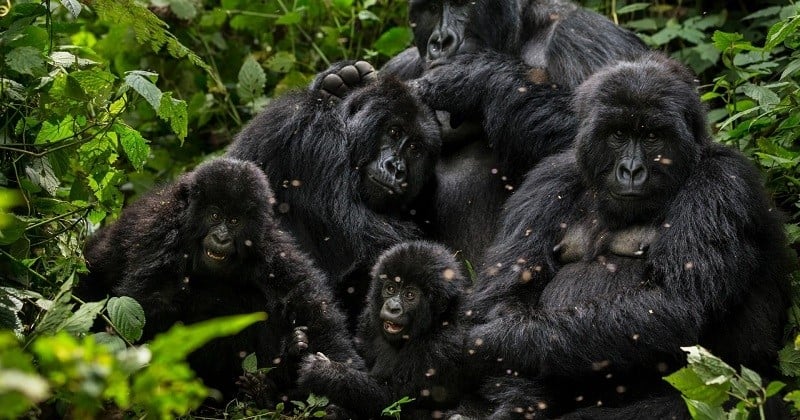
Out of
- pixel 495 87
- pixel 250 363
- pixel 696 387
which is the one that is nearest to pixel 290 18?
pixel 495 87

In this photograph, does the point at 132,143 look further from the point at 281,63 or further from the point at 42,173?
the point at 281,63

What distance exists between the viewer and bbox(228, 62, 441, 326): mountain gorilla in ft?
17.1

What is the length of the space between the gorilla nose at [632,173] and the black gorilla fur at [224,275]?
130 cm

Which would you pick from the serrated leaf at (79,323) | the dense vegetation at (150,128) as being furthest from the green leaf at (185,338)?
the serrated leaf at (79,323)

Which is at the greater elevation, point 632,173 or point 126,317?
point 632,173

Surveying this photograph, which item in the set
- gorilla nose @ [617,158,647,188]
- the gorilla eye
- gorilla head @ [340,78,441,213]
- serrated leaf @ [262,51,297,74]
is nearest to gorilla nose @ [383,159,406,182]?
gorilla head @ [340,78,441,213]

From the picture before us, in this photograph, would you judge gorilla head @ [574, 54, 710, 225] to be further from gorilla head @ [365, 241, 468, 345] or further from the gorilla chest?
gorilla head @ [365, 241, 468, 345]

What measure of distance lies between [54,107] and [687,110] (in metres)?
2.48

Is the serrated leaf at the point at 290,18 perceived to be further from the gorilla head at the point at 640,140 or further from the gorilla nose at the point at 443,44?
the gorilla head at the point at 640,140

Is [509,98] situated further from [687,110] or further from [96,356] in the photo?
→ [96,356]

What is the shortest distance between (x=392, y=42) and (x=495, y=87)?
5.80 ft

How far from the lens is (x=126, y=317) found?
3.79 m

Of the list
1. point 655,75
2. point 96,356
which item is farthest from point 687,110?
point 96,356

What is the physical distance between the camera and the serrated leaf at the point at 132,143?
14.8 feet
